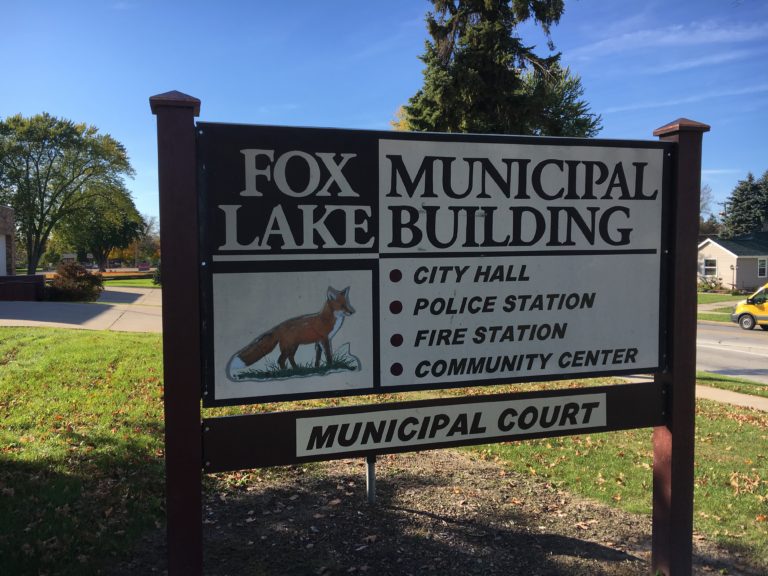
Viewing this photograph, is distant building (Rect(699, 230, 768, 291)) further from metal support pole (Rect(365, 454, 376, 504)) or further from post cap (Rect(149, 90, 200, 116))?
post cap (Rect(149, 90, 200, 116))

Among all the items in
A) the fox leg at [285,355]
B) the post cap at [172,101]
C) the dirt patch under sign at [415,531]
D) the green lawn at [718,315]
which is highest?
the post cap at [172,101]

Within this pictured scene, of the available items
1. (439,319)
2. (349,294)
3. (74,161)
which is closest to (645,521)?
(439,319)

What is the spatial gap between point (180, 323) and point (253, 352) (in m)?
0.37

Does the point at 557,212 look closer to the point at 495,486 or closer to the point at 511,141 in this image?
the point at 511,141

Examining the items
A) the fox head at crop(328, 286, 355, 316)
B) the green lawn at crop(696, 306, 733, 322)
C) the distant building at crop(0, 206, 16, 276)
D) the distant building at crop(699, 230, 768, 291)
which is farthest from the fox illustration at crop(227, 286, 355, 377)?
the distant building at crop(699, 230, 768, 291)

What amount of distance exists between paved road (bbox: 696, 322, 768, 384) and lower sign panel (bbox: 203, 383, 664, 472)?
1022 cm

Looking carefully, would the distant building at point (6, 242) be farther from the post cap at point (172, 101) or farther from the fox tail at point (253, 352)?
the fox tail at point (253, 352)

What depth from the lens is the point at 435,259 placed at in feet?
10.5

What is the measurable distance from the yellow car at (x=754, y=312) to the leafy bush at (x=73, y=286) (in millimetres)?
26284

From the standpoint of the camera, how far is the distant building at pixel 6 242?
30078 mm

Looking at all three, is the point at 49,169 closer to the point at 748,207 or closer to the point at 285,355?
the point at 285,355

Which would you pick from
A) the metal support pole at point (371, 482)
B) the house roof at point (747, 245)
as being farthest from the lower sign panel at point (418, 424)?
the house roof at point (747, 245)

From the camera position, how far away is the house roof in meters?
41.8

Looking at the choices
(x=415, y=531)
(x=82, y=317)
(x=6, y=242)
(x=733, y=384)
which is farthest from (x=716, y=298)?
(x=6, y=242)
